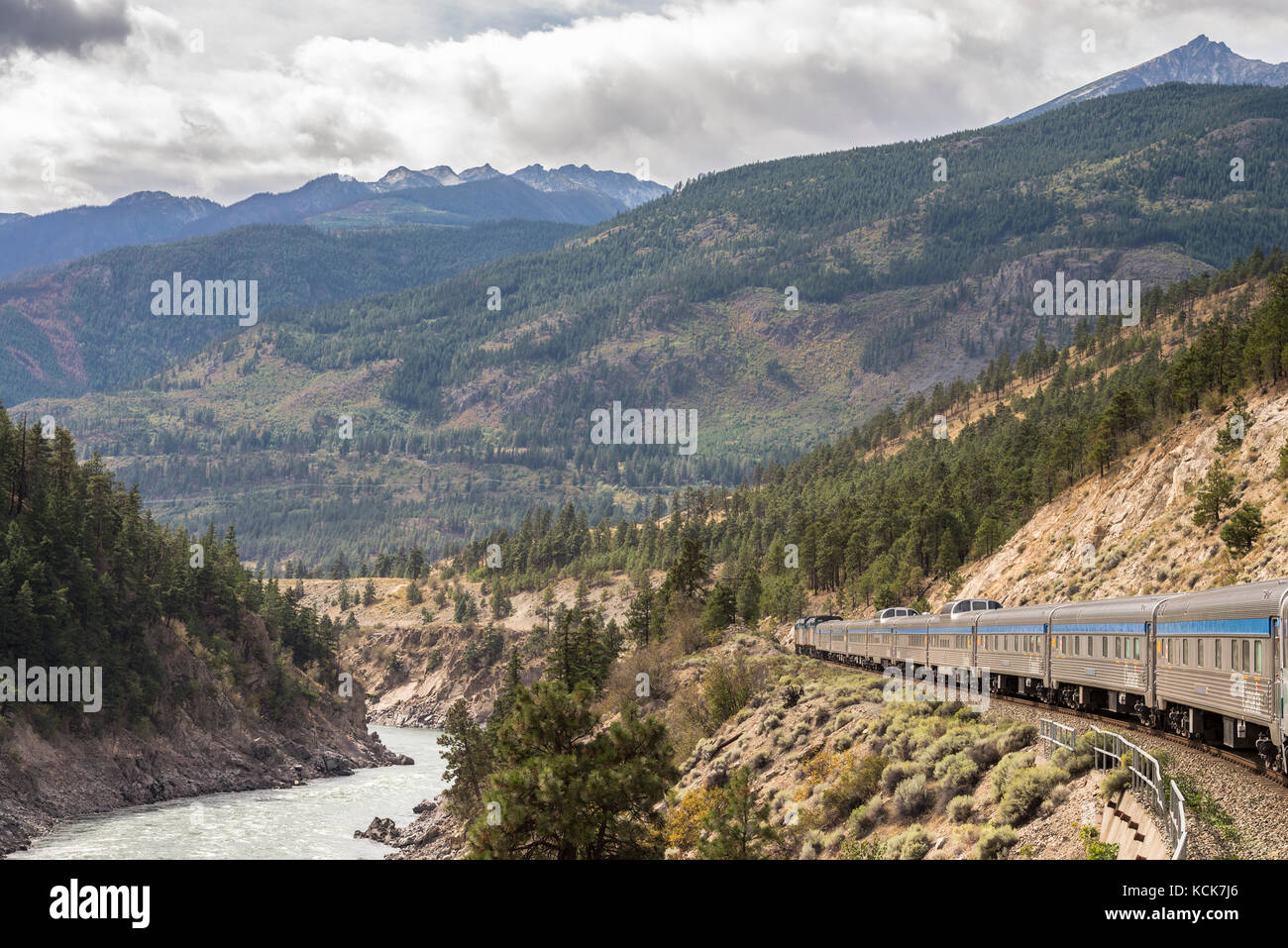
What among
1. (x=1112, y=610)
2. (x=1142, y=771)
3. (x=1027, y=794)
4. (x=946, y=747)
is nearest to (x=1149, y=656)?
(x=1112, y=610)

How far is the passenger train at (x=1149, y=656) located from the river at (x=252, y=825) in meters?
39.4

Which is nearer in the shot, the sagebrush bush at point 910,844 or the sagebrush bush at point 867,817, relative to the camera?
the sagebrush bush at point 910,844

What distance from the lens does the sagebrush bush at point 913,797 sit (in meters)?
31.2

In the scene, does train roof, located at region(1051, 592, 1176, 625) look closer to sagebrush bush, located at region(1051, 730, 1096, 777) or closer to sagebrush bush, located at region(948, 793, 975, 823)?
sagebrush bush, located at region(1051, 730, 1096, 777)

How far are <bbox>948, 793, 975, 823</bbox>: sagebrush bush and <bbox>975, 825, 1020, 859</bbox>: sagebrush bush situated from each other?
12.7 ft

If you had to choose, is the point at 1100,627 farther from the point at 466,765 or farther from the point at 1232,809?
the point at 466,765

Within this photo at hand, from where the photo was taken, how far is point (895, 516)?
136000mm

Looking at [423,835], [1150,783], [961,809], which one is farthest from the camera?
[423,835]

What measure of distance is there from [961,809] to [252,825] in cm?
6731

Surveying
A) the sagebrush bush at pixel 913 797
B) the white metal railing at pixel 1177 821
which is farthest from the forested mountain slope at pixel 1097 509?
the white metal railing at pixel 1177 821

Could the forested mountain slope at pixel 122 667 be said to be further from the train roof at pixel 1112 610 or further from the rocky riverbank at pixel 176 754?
the train roof at pixel 1112 610

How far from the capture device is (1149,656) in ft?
106

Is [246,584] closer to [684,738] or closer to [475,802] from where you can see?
[475,802]
